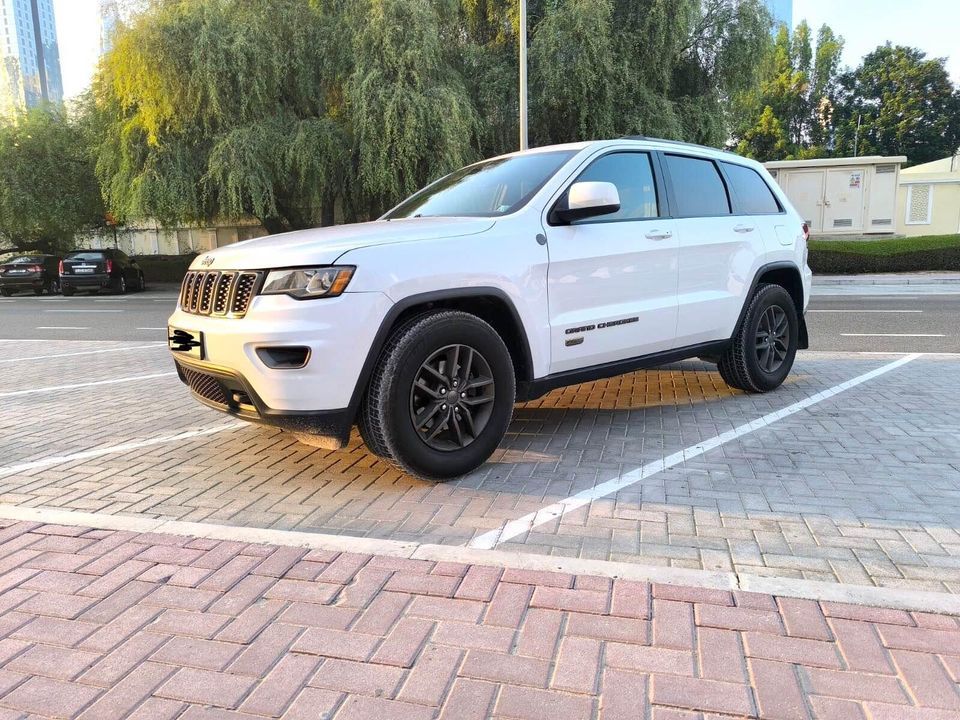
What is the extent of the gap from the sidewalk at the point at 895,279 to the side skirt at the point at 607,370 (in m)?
15.0

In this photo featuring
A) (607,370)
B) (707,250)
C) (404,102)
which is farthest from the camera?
(404,102)

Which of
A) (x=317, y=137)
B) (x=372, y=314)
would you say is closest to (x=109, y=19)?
(x=317, y=137)

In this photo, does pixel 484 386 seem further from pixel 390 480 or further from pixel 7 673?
pixel 7 673

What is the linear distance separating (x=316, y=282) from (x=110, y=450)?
7.21 feet

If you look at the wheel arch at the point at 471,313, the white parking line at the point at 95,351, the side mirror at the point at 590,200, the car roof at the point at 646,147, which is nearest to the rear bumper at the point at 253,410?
the wheel arch at the point at 471,313

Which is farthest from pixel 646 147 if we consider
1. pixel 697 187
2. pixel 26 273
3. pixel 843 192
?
pixel 26 273

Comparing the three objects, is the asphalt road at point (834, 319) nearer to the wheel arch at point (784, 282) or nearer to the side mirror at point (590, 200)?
the wheel arch at point (784, 282)

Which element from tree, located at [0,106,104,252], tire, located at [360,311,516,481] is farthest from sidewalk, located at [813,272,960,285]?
tree, located at [0,106,104,252]

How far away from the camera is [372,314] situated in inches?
136

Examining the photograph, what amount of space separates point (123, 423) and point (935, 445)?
5.51m

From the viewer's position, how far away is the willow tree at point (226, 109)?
18.0 meters

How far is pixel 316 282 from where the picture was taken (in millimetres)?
3404

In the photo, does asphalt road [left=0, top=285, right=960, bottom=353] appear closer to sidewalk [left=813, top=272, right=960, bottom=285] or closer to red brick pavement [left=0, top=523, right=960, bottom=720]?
sidewalk [left=813, top=272, right=960, bottom=285]

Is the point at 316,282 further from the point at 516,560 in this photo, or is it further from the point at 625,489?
the point at 625,489
